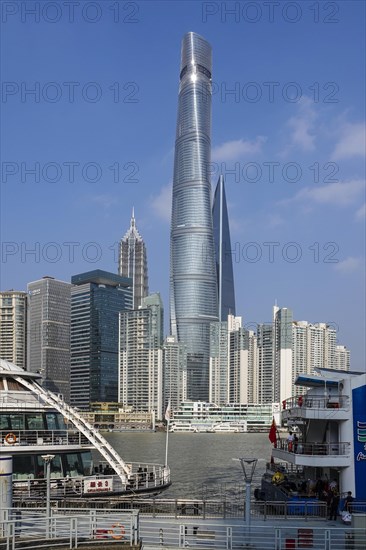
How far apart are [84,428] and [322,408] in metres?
12.3

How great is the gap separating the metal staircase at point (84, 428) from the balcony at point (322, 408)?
880 cm

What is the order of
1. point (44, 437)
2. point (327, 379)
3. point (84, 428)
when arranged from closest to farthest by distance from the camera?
point (327, 379) < point (44, 437) < point (84, 428)

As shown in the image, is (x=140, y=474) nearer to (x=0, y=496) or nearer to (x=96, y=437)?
(x=96, y=437)

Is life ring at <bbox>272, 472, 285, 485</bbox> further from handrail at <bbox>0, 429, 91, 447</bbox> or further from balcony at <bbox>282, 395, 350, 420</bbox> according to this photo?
handrail at <bbox>0, 429, 91, 447</bbox>

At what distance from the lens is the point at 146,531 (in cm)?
2519

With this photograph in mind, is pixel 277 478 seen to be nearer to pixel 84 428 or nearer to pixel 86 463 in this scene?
pixel 86 463

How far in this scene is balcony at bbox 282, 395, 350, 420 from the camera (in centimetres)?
3042

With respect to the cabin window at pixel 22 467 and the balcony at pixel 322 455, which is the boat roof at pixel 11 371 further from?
the balcony at pixel 322 455

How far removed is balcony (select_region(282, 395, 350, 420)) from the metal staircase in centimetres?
880

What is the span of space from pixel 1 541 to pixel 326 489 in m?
14.7

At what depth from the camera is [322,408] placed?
31.1m

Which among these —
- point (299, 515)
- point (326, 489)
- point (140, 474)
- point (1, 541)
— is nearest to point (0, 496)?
point (1, 541)

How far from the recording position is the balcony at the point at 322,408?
3042 centimetres

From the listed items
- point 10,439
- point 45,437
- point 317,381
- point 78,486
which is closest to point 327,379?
point 317,381
